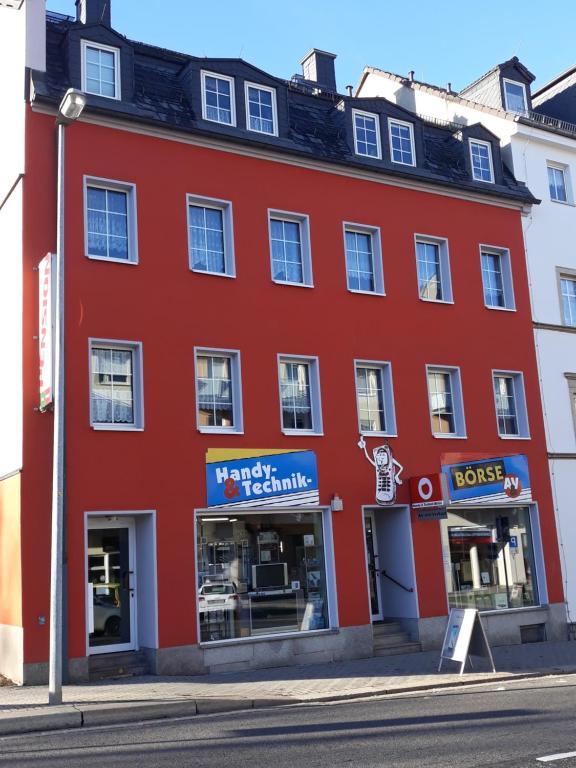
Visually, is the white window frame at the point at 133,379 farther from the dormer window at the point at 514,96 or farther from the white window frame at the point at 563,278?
the dormer window at the point at 514,96

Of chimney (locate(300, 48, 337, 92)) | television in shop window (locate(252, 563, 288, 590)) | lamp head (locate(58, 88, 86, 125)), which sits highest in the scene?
chimney (locate(300, 48, 337, 92))

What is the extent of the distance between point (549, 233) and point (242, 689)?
50.5ft

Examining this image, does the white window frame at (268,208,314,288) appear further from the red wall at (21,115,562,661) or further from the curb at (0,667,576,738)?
the curb at (0,667,576,738)

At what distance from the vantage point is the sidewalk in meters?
11.9

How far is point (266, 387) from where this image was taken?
1842 centimetres

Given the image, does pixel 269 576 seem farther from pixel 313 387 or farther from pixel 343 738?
pixel 343 738

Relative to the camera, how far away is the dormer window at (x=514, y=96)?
87.2 ft

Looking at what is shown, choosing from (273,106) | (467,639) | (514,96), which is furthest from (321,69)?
(467,639)

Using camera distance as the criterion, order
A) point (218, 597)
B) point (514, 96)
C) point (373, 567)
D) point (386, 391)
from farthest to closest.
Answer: point (514, 96) < point (386, 391) < point (373, 567) < point (218, 597)

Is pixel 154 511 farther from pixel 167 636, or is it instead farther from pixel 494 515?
pixel 494 515

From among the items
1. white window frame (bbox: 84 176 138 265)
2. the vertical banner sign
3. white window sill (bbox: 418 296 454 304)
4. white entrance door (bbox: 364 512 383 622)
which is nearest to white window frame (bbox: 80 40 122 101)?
white window frame (bbox: 84 176 138 265)

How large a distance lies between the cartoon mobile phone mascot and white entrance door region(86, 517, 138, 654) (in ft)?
17.8

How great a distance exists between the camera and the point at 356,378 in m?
19.9

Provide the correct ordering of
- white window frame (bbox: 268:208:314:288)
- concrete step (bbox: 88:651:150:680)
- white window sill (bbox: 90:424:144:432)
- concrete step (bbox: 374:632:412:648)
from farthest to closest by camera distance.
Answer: white window frame (bbox: 268:208:314:288) < concrete step (bbox: 374:632:412:648) < white window sill (bbox: 90:424:144:432) < concrete step (bbox: 88:651:150:680)
